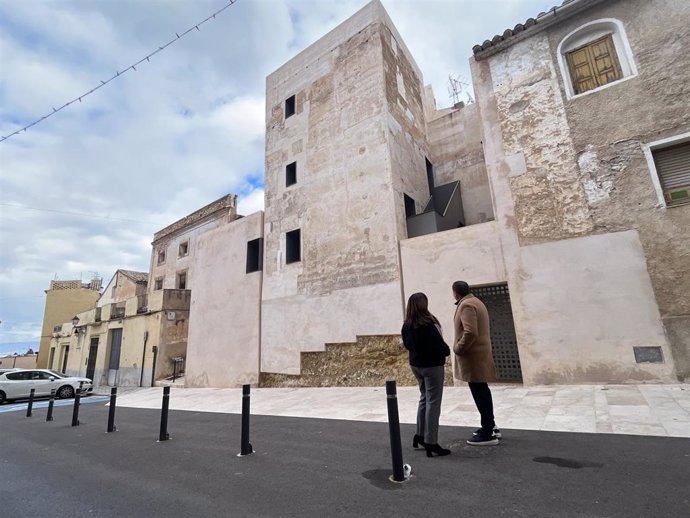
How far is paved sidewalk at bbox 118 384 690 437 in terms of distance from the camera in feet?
14.3

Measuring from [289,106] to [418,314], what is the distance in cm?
1409

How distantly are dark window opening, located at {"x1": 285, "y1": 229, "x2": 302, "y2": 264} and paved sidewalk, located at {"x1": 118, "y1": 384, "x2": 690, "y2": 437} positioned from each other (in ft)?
18.7

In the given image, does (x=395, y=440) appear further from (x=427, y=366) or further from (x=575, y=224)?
(x=575, y=224)

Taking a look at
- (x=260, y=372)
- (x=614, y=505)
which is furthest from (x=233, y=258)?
(x=614, y=505)

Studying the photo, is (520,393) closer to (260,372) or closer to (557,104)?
(557,104)

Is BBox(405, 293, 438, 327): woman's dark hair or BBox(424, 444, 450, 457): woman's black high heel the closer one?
BBox(424, 444, 450, 457): woman's black high heel

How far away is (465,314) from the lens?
158 inches

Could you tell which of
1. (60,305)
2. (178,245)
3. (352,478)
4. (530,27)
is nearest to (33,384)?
(178,245)

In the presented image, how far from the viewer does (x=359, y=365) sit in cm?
1098

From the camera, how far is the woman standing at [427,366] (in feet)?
12.1

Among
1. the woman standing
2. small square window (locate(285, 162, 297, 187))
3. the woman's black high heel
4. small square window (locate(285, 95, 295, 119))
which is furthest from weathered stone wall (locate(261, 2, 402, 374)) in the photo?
the woman's black high heel

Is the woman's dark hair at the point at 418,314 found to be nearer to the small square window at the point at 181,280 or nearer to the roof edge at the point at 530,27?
the roof edge at the point at 530,27

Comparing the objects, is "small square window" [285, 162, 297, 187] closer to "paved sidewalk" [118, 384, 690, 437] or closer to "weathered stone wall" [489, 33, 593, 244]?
"weathered stone wall" [489, 33, 593, 244]

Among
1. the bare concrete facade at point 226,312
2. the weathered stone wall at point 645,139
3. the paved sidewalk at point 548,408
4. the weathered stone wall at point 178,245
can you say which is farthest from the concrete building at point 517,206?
the weathered stone wall at point 178,245
